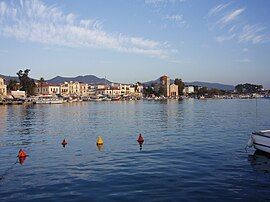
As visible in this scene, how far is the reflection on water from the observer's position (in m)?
21.3

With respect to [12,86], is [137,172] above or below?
below

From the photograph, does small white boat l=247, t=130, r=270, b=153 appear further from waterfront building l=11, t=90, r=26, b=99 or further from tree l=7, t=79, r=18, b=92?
tree l=7, t=79, r=18, b=92

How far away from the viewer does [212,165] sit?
22.0m

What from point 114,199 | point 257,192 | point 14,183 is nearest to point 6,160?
point 14,183

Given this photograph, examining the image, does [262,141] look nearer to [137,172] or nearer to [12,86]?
[137,172]

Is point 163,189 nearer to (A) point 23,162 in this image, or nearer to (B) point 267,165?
(B) point 267,165

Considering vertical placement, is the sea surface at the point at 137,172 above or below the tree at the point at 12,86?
below

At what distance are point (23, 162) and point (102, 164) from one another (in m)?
6.16

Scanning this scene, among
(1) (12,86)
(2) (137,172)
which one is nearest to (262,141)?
(2) (137,172)

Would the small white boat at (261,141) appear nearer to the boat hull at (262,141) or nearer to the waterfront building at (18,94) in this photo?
the boat hull at (262,141)

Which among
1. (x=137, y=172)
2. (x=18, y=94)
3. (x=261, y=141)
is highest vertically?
(x=18, y=94)

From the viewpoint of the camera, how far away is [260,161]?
23453 millimetres

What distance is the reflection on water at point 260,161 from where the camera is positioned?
2130cm

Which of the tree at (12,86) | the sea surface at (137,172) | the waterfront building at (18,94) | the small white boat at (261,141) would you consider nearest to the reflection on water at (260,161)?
the sea surface at (137,172)
